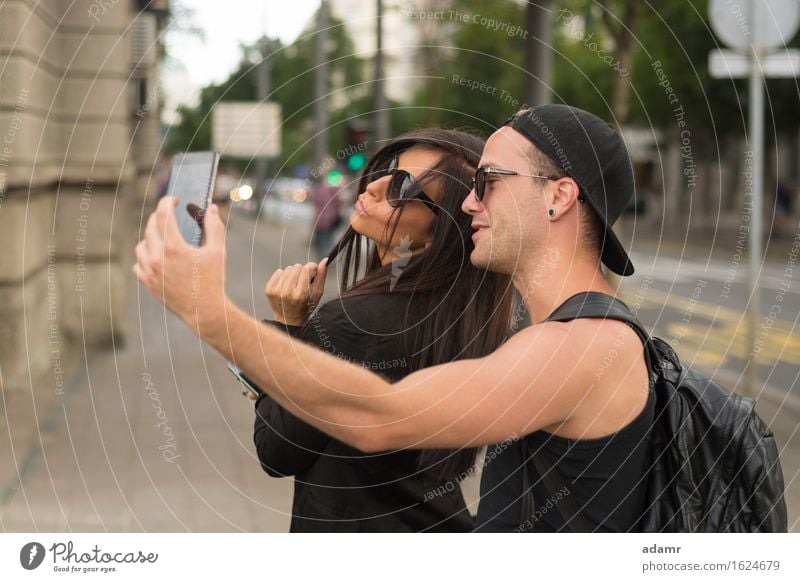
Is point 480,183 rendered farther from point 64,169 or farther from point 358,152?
point 64,169

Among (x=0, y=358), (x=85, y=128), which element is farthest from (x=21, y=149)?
(x=85, y=128)

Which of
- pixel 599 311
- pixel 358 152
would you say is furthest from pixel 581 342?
pixel 358 152

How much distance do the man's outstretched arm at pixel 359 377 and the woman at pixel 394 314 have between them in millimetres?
428

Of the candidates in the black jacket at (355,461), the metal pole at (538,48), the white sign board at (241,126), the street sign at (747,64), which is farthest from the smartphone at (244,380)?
the street sign at (747,64)

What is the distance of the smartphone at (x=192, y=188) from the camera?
4.97 feet

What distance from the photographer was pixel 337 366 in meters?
1.58

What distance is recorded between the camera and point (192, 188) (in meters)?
1.66

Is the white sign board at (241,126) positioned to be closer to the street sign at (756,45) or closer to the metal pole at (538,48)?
the metal pole at (538,48)

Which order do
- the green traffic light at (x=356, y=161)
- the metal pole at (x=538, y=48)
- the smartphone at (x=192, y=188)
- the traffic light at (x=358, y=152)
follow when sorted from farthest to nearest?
the green traffic light at (x=356, y=161)
the traffic light at (x=358, y=152)
the metal pole at (x=538, y=48)
the smartphone at (x=192, y=188)

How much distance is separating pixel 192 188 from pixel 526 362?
0.54 metres

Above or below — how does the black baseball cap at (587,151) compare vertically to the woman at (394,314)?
above

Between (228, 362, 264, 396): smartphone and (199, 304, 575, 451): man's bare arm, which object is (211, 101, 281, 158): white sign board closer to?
(228, 362, 264, 396): smartphone

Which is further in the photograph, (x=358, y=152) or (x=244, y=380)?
(x=358, y=152)
